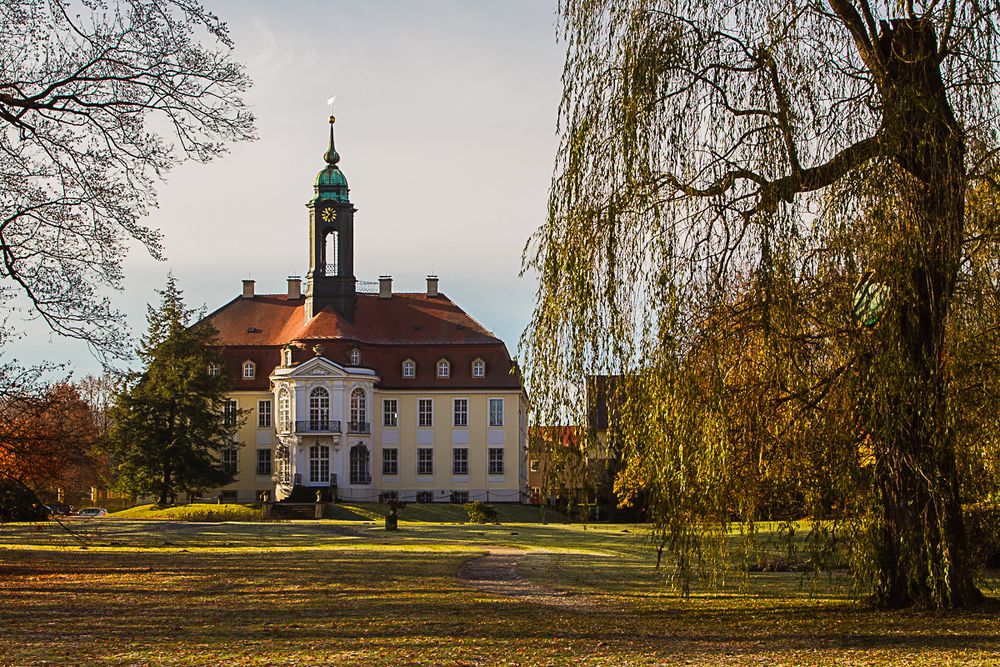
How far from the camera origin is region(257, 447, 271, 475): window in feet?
175

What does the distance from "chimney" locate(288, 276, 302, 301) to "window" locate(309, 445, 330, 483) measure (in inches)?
356

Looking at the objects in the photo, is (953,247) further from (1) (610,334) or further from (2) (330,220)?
(2) (330,220)

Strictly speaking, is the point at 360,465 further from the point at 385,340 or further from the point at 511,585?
the point at 511,585

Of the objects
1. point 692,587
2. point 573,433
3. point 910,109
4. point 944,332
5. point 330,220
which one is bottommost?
point 692,587

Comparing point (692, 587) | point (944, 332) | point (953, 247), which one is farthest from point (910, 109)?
point (692, 587)

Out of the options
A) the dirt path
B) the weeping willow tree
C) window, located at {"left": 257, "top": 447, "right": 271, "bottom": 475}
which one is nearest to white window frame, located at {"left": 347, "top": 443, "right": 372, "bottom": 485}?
window, located at {"left": 257, "top": 447, "right": 271, "bottom": 475}

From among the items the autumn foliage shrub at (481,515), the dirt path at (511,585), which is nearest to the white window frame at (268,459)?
the autumn foliage shrub at (481,515)

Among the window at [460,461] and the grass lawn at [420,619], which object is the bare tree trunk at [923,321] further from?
the window at [460,461]

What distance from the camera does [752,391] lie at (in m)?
11.1

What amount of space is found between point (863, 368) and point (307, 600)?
21.2ft

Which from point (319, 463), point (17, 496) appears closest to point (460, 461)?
point (319, 463)

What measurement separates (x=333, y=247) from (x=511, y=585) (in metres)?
39.6

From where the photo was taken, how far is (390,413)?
53594 millimetres

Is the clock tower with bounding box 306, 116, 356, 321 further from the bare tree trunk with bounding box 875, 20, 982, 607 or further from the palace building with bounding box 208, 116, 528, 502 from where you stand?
the bare tree trunk with bounding box 875, 20, 982, 607
